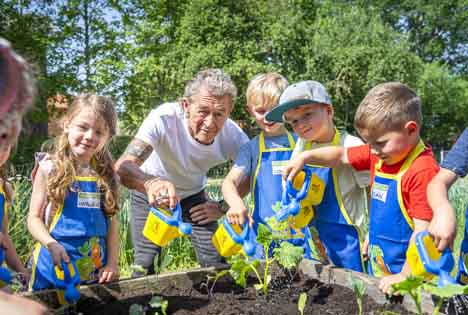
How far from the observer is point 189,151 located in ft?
8.54

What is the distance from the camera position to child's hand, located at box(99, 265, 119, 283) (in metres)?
1.83

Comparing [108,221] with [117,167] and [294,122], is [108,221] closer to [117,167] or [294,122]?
[117,167]

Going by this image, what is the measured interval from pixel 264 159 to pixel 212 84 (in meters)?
0.44

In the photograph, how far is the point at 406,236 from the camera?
1.78m

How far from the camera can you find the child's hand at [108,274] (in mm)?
1833

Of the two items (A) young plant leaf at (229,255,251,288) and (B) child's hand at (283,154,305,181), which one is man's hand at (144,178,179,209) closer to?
(A) young plant leaf at (229,255,251,288)

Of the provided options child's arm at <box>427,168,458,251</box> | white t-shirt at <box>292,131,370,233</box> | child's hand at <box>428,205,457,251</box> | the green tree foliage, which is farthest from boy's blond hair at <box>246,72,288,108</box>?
the green tree foliage

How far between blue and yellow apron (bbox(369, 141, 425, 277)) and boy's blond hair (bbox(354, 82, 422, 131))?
0.41ft

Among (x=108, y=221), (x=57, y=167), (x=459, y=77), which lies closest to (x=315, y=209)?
(x=108, y=221)

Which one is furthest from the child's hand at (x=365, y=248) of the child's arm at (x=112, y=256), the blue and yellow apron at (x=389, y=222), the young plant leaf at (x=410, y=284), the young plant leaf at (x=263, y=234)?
the child's arm at (x=112, y=256)

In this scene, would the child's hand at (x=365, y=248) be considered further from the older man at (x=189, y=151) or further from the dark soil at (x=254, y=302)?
the older man at (x=189, y=151)

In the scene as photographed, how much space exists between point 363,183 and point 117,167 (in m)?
1.17

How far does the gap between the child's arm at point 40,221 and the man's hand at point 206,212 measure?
33.0 inches

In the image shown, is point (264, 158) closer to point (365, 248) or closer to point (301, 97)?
point (301, 97)
